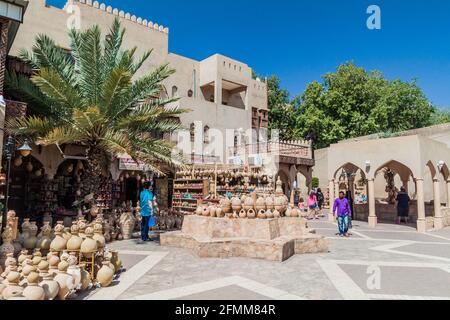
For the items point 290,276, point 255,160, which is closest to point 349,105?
point 255,160

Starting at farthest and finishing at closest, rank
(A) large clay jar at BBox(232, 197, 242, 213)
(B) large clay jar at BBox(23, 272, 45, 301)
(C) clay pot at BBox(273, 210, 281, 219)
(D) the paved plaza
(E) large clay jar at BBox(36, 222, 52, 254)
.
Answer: (A) large clay jar at BBox(232, 197, 242, 213) → (C) clay pot at BBox(273, 210, 281, 219) → (E) large clay jar at BBox(36, 222, 52, 254) → (D) the paved plaza → (B) large clay jar at BBox(23, 272, 45, 301)

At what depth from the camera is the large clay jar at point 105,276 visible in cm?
547

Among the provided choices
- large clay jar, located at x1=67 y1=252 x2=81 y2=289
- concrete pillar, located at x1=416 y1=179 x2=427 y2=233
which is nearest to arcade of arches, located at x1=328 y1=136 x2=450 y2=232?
concrete pillar, located at x1=416 y1=179 x2=427 y2=233

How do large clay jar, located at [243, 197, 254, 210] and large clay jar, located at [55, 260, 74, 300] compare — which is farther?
large clay jar, located at [243, 197, 254, 210]

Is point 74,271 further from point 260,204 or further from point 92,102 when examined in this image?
point 92,102

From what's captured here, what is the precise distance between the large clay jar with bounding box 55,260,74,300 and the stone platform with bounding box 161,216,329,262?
3.62m

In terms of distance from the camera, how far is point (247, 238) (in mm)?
8375

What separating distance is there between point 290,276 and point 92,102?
25.4 feet

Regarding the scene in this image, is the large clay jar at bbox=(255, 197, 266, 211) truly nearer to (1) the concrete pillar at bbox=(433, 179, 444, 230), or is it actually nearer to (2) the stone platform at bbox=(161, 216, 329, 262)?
(2) the stone platform at bbox=(161, 216, 329, 262)

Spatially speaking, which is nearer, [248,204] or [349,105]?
[248,204]

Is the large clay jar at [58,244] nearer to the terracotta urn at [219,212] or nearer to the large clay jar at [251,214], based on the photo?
the terracotta urn at [219,212]

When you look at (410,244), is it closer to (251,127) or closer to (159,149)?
(159,149)

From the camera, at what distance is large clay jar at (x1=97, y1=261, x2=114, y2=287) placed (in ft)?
17.9

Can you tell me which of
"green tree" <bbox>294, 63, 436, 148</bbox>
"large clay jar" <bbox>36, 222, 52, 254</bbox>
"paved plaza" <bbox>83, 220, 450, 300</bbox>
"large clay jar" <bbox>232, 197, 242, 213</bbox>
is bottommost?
"paved plaza" <bbox>83, 220, 450, 300</bbox>
